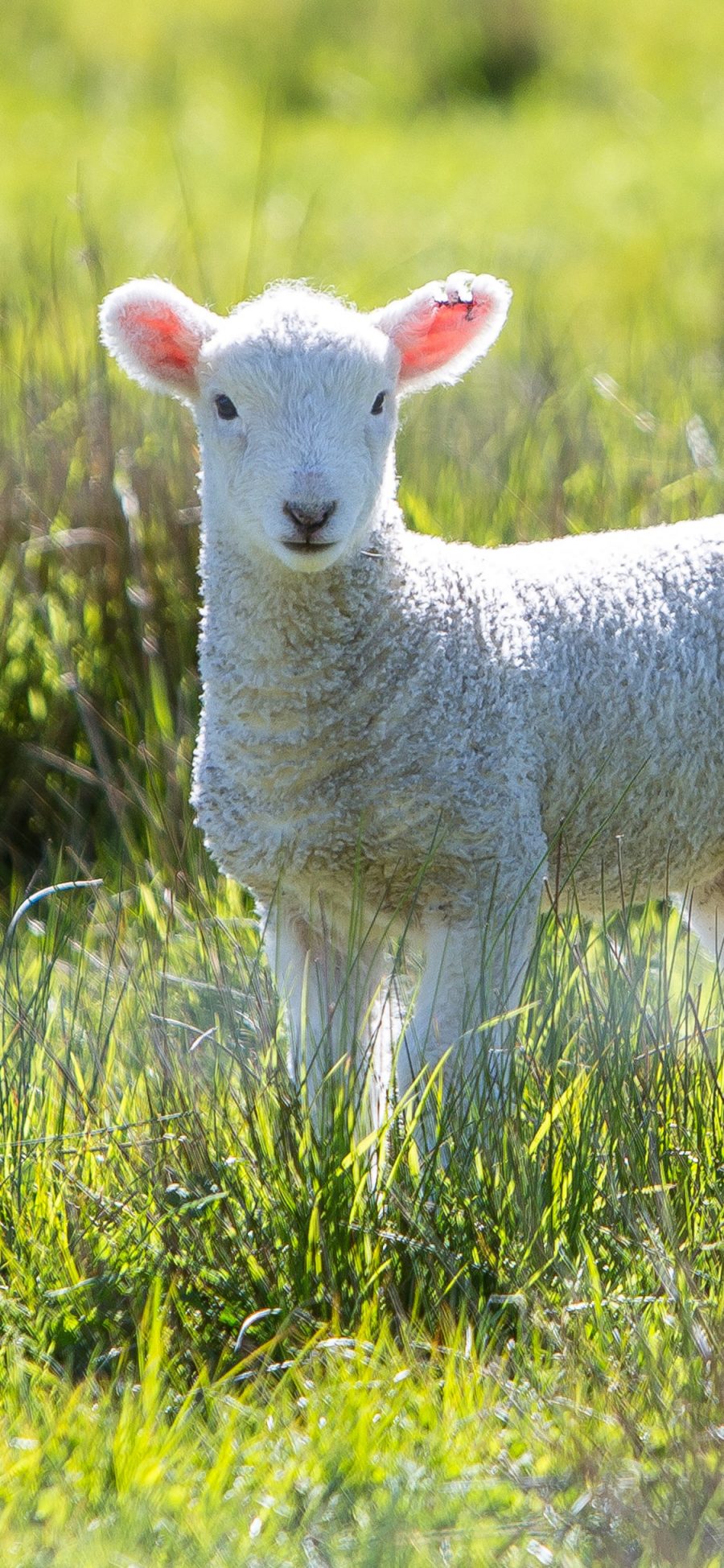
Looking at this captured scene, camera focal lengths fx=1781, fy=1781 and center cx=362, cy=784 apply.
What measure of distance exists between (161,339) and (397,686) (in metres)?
0.75

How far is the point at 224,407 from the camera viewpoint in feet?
9.81

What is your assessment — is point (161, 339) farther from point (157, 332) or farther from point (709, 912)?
point (709, 912)

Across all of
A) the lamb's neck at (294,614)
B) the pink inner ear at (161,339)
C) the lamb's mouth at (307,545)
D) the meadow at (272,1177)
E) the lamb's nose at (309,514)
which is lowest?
the meadow at (272,1177)

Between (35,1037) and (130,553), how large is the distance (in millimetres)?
2194

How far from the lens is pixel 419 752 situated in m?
2.93

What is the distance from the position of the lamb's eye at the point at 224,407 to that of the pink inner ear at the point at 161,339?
16cm

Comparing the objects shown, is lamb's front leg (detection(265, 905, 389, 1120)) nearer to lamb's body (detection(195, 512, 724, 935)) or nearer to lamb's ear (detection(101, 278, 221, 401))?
lamb's body (detection(195, 512, 724, 935))

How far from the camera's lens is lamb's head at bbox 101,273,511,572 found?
2.77 m

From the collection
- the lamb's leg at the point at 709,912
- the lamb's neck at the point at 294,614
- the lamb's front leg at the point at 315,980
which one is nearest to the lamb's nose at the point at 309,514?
the lamb's neck at the point at 294,614

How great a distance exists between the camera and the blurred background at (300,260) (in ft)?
15.0

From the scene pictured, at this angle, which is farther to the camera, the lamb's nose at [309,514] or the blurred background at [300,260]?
the blurred background at [300,260]

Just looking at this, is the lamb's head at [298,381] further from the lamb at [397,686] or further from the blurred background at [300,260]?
the blurred background at [300,260]

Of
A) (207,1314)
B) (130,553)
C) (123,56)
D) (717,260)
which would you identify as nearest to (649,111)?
(123,56)

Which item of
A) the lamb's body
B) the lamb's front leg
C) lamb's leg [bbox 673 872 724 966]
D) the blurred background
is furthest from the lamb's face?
lamb's leg [bbox 673 872 724 966]
